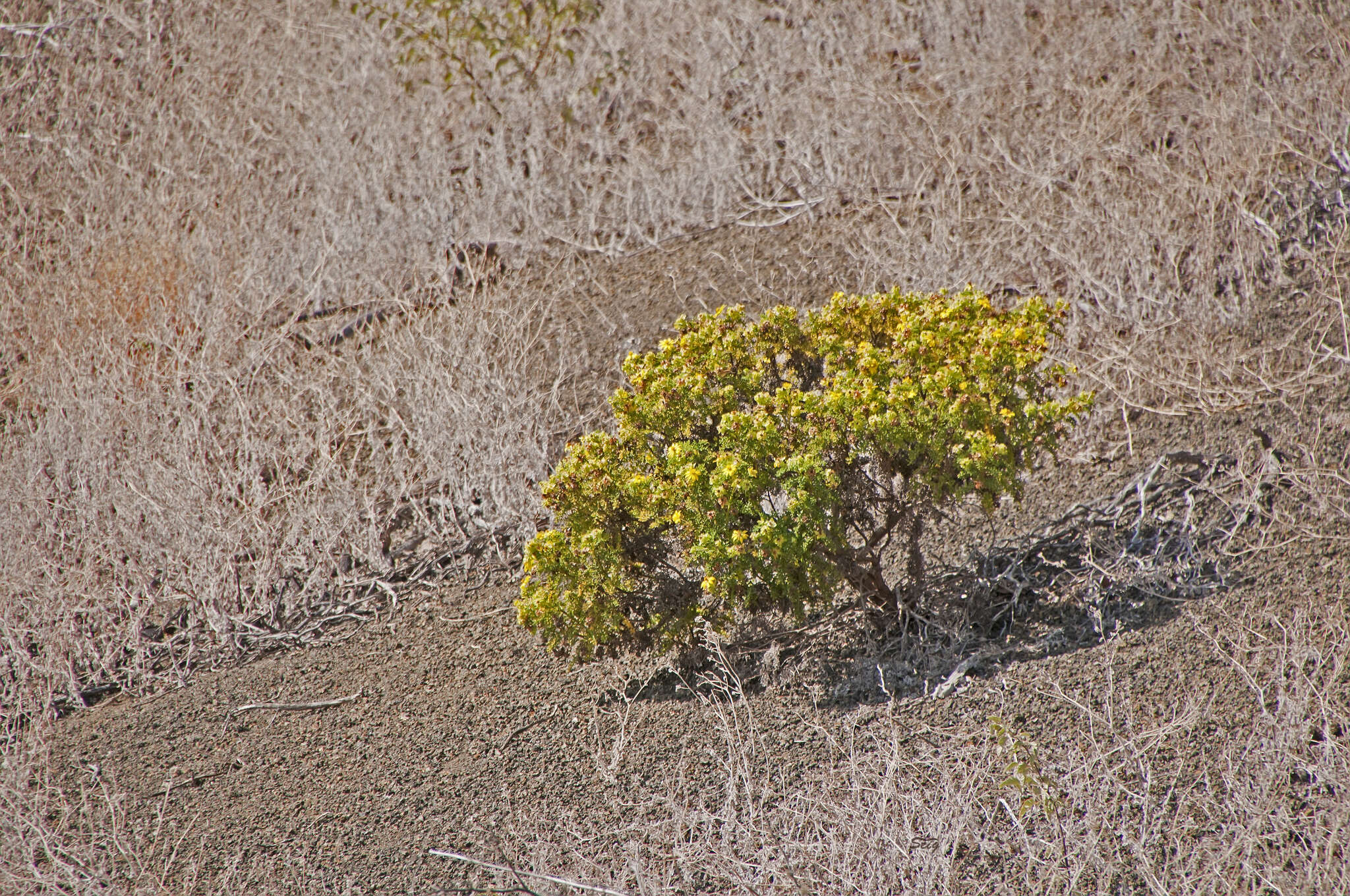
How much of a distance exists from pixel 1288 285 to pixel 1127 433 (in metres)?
1.00

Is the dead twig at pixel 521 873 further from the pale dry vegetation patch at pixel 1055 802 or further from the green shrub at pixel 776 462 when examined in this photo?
the green shrub at pixel 776 462

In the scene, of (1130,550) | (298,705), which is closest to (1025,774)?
(1130,550)

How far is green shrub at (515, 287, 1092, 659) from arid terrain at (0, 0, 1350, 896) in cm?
27

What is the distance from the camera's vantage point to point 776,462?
263 centimetres

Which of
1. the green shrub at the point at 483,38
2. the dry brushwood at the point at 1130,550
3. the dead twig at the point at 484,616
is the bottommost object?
the dead twig at the point at 484,616

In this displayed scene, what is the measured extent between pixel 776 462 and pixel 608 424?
1.54 meters

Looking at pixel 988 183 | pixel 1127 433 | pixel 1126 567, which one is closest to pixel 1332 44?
pixel 988 183

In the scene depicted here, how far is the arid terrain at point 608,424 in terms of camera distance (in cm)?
245

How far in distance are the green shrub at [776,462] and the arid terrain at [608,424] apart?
0.88 ft

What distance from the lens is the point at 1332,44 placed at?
4.91 m

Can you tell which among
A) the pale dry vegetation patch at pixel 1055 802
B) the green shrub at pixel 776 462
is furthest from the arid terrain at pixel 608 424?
the green shrub at pixel 776 462

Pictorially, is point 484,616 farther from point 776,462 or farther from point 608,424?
point 776,462

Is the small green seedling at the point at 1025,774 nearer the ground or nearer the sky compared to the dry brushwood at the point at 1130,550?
nearer the ground

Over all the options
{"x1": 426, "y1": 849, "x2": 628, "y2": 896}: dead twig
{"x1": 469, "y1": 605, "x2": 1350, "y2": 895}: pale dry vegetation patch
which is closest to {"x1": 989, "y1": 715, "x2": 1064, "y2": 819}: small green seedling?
{"x1": 469, "y1": 605, "x2": 1350, "y2": 895}: pale dry vegetation patch
